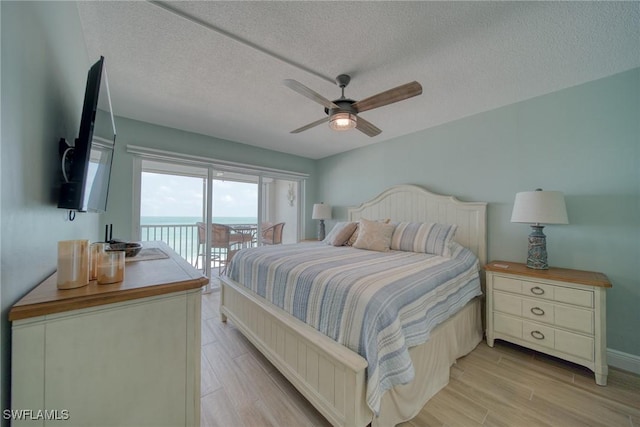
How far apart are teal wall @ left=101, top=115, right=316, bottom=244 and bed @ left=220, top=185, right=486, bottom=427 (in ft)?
5.56

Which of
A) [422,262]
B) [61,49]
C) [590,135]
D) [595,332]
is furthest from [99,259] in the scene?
[590,135]

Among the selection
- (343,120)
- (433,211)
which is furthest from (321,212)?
(343,120)

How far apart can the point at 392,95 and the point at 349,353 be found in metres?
1.69

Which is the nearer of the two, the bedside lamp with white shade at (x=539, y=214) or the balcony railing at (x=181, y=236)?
the bedside lamp with white shade at (x=539, y=214)

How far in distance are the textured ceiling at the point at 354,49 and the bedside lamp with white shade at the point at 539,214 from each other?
3.38 ft

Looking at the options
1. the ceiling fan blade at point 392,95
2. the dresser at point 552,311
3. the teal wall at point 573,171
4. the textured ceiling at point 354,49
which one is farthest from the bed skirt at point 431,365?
the textured ceiling at point 354,49

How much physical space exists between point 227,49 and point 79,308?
70.5 inches

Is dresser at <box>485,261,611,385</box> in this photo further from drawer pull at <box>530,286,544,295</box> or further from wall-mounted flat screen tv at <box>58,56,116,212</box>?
wall-mounted flat screen tv at <box>58,56,116,212</box>

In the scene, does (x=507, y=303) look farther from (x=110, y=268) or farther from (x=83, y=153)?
(x=83, y=153)

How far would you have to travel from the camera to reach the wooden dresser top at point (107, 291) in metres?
0.69

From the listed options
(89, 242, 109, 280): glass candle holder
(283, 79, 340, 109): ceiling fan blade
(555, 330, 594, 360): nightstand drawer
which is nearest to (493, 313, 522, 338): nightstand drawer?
(555, 330, 594, 360): nightstand drawer

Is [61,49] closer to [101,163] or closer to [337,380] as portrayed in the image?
[101,163]

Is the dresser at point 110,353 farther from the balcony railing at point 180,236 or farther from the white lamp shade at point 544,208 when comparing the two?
the balcony railing at point 180,236

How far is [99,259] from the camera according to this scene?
94 centimetres
